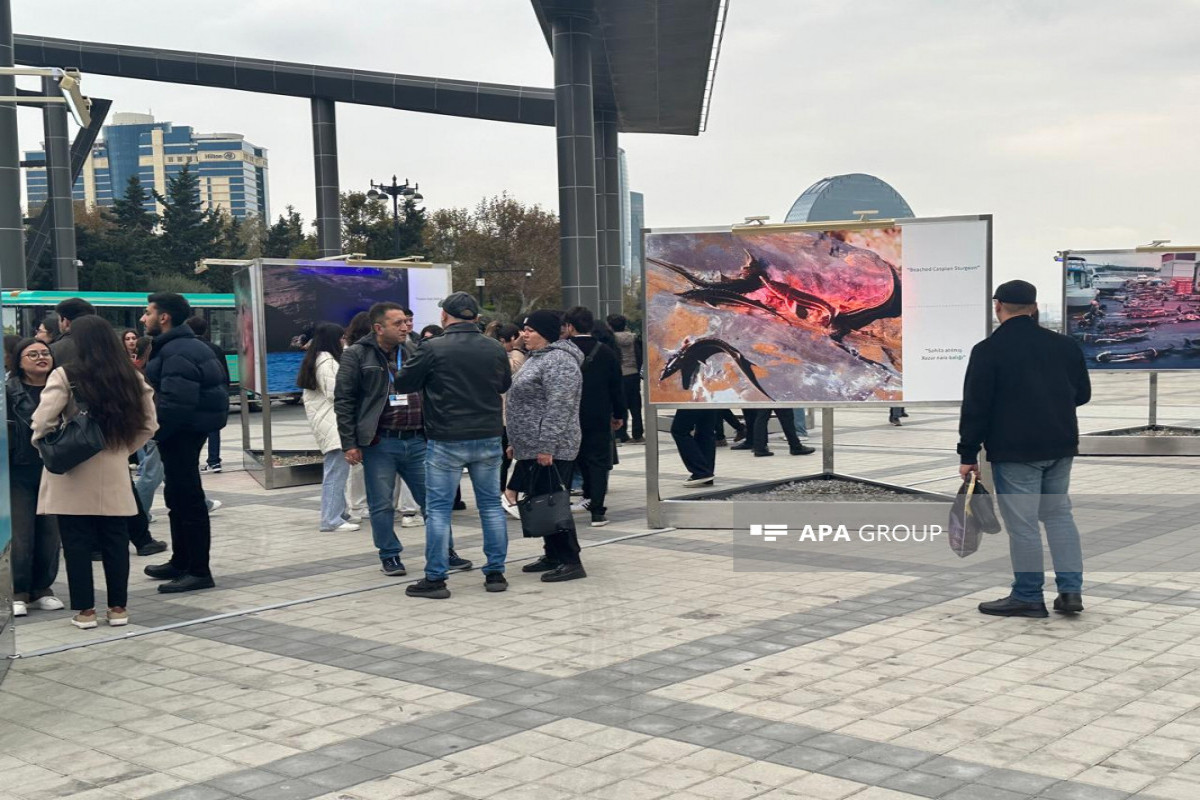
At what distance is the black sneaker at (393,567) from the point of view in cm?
823

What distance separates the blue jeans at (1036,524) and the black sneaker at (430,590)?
3.21 m

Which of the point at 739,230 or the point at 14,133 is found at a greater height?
the point at 14,133

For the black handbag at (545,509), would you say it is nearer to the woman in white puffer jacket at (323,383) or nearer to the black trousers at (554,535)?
the black trousers at (554,535)

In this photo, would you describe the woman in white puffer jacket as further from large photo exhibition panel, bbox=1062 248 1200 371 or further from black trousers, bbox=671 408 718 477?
large photo exhibition panel, bbox=1062 248 1200 371

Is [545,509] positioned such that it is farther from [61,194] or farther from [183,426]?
[61,194]

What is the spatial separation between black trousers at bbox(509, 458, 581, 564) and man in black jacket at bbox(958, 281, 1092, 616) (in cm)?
255

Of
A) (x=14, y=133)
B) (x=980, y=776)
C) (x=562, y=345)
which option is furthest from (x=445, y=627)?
(x=14, y=133)

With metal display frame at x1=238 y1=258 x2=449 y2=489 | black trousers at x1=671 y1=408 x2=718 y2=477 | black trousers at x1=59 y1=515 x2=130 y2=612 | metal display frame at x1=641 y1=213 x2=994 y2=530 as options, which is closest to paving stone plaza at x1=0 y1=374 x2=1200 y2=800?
black trousers at x1=59 y1=515 x2=130 y2=612

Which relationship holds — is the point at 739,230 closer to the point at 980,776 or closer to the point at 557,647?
the point at 557,647

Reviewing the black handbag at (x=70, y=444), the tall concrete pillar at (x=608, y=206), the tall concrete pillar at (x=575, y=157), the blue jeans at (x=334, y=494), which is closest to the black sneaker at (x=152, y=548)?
the blue jeans at (x=334, y=494)

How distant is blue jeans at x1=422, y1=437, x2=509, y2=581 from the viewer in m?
7.50

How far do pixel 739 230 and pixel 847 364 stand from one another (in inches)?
52.1

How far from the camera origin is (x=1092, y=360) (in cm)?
1458

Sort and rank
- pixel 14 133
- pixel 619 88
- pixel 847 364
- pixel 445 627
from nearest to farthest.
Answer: pixel 445 627 → pixel 847 364 → pixel 14 133 → pixel 619 88
